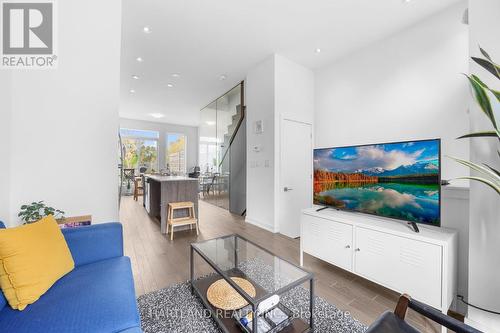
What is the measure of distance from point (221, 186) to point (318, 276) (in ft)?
13.1

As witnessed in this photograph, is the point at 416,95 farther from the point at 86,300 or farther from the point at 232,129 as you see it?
the point at 232,129

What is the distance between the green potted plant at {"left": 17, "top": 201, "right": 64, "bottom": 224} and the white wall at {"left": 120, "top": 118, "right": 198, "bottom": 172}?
7.15 meters

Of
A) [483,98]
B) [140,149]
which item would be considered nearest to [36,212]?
[483,98]

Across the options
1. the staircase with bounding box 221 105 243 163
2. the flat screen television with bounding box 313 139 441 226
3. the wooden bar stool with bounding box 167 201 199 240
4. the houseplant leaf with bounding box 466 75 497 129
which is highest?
the staircase with bounding box 221 105 243 163

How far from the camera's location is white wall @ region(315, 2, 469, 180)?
2148 millimetres

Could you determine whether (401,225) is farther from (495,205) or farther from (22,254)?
(22,254)

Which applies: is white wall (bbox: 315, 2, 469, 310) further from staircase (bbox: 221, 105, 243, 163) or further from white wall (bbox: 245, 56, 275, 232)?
staircase (bbox: 221, 105, 243, 163)

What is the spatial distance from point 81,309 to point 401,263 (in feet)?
7.31

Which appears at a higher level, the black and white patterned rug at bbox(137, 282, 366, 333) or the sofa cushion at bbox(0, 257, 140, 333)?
the sofa cushion at bbox(0, 257, 140, 333)

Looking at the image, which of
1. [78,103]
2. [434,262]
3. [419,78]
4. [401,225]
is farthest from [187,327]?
[419,78]

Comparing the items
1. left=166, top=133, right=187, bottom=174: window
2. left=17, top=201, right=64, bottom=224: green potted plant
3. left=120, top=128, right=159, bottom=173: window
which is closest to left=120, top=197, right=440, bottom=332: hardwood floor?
left=17, top=201, right=64, bottom=224: green potted plant

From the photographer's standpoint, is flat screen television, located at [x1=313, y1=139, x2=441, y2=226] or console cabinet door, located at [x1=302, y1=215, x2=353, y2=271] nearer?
flat screen television, located at [x1=313, y1=139, x2=441, y2=226]

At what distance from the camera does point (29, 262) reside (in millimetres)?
1154

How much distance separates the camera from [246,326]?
1.31m
